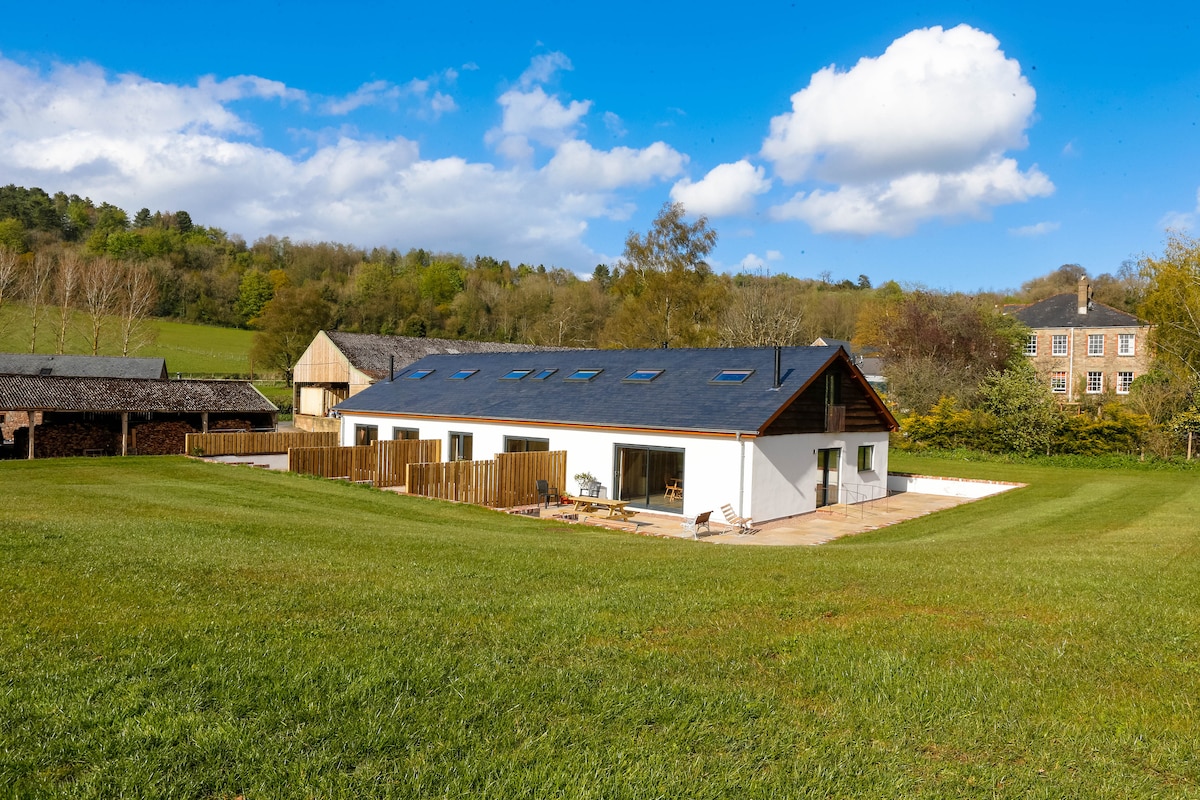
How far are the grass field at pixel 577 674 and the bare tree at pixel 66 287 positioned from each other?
58.8m

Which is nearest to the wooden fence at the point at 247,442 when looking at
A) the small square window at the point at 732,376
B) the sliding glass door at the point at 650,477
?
the sliding glass door at the point at 650,477

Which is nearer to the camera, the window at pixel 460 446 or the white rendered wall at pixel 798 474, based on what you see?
the white rendered wall at pixel 798 474

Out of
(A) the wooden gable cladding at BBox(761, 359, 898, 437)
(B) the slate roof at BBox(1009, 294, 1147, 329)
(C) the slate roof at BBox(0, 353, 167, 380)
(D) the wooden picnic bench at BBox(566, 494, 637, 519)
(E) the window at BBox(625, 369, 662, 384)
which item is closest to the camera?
(D) the wooden picnic bench at BBox(566, 494, 637, 519)

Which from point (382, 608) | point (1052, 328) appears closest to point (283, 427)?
point (382, 608)

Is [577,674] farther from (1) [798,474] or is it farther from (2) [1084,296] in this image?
(2) [1084,296]

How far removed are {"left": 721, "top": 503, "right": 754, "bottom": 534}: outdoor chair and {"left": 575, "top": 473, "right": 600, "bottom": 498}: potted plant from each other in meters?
4.07

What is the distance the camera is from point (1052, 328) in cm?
5181

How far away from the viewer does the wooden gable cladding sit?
1950cm

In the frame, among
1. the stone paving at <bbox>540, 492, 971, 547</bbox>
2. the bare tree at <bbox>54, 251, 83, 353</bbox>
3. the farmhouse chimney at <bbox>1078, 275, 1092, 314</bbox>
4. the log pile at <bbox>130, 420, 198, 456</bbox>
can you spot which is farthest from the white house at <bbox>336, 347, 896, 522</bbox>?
the bare tree at <bbox>54, 251, 83, 353</bbox>

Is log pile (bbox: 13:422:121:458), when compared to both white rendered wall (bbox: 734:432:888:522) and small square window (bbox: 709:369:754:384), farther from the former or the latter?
white rendered wall (bbox: 734:432:888:522)

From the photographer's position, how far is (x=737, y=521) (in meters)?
17.7

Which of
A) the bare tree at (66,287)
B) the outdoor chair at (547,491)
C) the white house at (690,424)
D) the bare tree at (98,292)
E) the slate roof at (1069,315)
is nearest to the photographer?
the white house at (690,424)

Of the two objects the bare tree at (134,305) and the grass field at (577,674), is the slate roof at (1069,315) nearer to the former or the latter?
the grass field at (577,674)

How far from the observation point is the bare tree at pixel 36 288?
59.0 m
